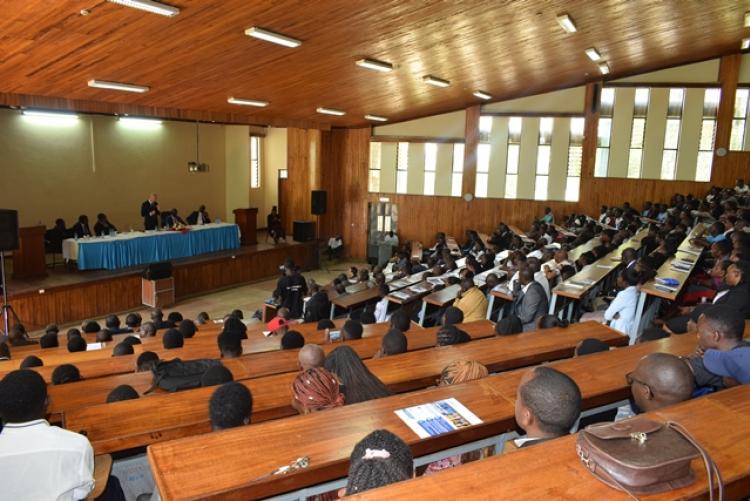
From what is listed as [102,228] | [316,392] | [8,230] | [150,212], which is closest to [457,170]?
[150,212]

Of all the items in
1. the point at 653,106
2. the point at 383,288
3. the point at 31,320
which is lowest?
the point at 31,320

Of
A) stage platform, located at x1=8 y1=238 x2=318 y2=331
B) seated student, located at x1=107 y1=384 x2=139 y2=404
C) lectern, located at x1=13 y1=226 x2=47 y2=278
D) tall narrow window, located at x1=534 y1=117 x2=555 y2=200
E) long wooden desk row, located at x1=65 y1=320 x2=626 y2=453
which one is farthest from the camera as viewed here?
tall narrow window, located at x1=534 y1=117 x2=555 y2=200

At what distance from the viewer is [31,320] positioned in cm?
1030

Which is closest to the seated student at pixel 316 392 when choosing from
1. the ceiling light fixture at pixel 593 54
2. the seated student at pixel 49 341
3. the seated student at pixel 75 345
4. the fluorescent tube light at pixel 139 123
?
the seated student at pixel 75 345

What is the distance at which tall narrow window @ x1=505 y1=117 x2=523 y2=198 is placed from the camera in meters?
16.6

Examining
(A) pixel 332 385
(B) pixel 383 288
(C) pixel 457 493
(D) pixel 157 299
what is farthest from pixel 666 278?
(D) pixel 157 299

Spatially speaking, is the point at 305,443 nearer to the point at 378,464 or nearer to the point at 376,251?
the point at 378,464

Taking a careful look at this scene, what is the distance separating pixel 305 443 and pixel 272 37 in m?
6.17

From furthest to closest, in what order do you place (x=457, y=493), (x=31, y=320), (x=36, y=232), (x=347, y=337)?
1. (x=36, y=232)
2. (x=31, y=320)
3. (x=347, y=337)
4. (x=457, y=493)

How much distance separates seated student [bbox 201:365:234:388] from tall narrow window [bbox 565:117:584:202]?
14.8 meters

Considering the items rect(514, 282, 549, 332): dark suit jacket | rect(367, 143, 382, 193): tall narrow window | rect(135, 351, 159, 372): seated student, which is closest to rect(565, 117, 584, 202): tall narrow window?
rect(367, 143, 382, 193): tall narrow window

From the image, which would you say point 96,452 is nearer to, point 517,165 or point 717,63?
point 517,165

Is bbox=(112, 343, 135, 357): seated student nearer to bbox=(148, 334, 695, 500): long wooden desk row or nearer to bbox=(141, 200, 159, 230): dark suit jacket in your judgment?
bbox=(148, 334, 695, 500): long wooden desk row

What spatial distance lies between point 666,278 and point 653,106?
11.1 meters
